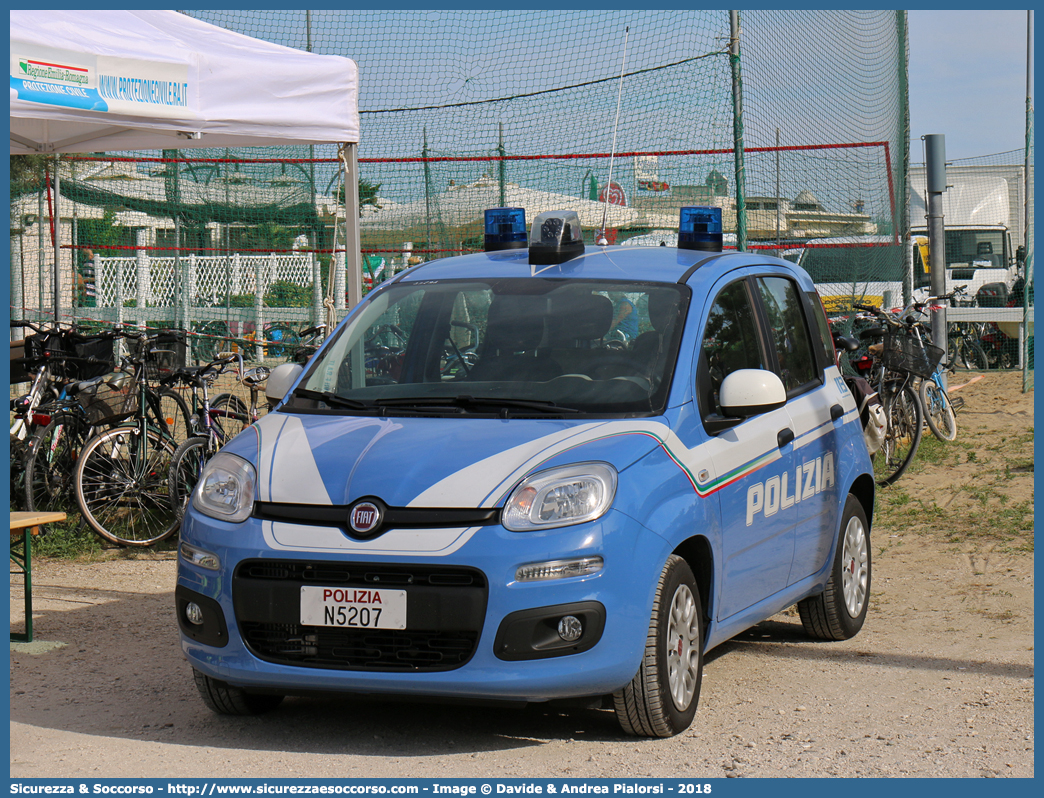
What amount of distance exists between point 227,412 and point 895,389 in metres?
5.52

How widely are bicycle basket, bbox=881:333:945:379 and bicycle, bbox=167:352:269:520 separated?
17.1 feet

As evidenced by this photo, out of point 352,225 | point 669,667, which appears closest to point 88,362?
point 352,225

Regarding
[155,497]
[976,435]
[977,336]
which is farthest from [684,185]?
[977,336]

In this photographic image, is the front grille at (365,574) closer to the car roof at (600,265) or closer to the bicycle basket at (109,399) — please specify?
the car roof at (600,265)

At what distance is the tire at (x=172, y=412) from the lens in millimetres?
8156

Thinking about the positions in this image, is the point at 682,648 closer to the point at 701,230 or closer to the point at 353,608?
the point at 353,608

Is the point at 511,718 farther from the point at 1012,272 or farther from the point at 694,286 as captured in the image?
the point at 1012,272

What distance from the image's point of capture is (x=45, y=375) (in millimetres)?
8242

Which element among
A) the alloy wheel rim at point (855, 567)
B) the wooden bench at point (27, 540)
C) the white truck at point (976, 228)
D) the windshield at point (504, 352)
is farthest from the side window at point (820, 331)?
the white truck at point (976, 228)

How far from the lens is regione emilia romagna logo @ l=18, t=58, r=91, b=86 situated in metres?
6.23

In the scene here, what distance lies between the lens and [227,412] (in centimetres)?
838

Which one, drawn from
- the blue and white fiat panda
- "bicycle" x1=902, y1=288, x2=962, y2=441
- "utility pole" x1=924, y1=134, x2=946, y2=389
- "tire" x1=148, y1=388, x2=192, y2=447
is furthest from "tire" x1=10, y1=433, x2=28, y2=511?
"utility pole" x1=924, y1=134, x2=946, y2=389

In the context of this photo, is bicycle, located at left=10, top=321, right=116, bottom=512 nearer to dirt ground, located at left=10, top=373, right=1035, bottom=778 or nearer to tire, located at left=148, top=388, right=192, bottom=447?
tire, located at left=148, top=388, right=192, bottom=447

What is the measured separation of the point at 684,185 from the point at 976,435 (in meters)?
3.72
